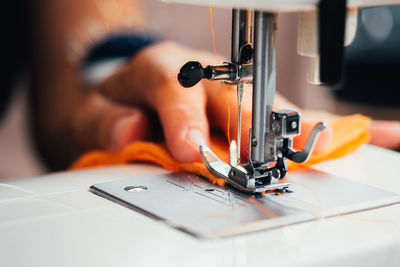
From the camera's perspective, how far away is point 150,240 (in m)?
0.57

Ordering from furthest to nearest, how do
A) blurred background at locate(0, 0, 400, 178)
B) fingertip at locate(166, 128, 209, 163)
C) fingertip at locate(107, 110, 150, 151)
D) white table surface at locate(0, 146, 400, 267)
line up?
1. blurred background at locate(0, 0, 400, 178)
2. fingertip at locate(107, 110, 150, 151)
3. fingertip at locate(166, 128, 209, 163)
4. white table surface at locate(0, 146, 400, 267)

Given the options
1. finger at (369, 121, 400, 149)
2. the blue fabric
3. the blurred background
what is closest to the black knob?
finger at (369, 121, 400, 149)

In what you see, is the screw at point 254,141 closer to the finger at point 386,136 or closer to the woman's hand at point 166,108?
the woman's hand at point 166,108

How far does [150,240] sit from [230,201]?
0.51 feet

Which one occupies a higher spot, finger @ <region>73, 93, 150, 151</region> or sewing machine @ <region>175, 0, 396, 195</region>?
sewing machine @ <region>175, 0, 396, 195</region>

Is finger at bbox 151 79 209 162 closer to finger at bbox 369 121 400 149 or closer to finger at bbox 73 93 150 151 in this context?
finger at bbox 73 93 150 151

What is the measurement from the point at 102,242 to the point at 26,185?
0.29m

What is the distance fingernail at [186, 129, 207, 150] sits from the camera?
0.86m

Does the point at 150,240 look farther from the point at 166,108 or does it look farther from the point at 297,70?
the point at 297,70

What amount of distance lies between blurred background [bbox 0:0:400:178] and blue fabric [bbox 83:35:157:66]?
0.31 feet

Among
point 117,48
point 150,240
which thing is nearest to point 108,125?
point 150,240

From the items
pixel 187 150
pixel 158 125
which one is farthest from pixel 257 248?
pixel 158 125

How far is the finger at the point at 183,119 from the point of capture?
86cm

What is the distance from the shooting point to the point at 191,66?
68 centimetres
